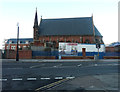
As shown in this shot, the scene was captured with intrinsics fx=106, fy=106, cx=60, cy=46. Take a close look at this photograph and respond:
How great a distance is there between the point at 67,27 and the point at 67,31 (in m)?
2.43

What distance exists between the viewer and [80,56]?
28.2m

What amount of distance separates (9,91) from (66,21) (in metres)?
51.7

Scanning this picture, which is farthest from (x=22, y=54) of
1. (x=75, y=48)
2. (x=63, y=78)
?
(x=63, y=78)

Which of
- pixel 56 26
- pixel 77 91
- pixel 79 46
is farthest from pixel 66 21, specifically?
pixel 77 91

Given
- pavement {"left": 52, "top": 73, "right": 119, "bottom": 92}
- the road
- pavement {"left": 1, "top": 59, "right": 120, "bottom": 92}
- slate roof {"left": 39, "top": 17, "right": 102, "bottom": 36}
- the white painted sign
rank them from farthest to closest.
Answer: slate roof {"left": 39, "top": 17, "right": 102, "bottom": 36}
the white painted sign
the road
pavement {"left": 1, "top": 59, "right": 120, "bottom": 92}
pavement {"left": 52, "top": 73, "right": 119, "bottom": 92}

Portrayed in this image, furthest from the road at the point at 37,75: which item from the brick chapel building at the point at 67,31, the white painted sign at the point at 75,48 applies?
the brick chapel building at the point at 67,31

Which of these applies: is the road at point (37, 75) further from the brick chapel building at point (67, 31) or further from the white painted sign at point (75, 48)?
the brick chapel building at point (67, 31)

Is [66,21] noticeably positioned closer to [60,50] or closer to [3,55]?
[60,50]

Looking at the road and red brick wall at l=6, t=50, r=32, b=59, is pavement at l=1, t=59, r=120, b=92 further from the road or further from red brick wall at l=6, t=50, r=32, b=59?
red brick wall at l=6, t=50, r=32, b=59

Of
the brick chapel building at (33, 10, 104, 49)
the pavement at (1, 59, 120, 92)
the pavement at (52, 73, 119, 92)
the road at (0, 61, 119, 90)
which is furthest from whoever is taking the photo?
the brick chapel building at (33, 10, 104, 49)

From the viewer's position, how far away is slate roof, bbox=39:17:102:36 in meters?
49.9

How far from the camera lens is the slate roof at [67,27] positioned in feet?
164

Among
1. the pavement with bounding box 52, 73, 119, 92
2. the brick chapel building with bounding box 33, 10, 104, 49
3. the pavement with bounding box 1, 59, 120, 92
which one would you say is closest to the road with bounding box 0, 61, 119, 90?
the pavement with bounding box 1, 59, 120, 92

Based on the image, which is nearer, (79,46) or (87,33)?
(79,46)
